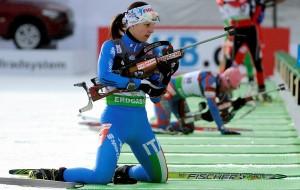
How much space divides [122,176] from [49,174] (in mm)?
594

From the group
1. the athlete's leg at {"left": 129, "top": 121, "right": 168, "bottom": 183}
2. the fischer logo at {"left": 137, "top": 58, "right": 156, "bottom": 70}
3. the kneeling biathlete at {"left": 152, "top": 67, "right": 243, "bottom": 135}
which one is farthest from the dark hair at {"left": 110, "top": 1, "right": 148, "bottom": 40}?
the kneeling biathlete at {"left": 152, "top": 67, "right": 243, "bottom": 135}

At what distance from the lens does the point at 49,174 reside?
7074 mm

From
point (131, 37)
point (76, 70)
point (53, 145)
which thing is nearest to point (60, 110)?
point (53, 145)

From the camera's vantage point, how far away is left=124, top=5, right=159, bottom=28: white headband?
7.14m

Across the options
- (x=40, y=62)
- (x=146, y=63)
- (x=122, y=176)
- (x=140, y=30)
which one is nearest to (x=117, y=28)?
(x=140, y=30)

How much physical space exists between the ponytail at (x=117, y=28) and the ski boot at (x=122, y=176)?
3.38ft

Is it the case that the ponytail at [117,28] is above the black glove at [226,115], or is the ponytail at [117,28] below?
above

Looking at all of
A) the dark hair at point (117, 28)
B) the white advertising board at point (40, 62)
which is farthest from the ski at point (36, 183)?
the white advertising board at point (40, 62)

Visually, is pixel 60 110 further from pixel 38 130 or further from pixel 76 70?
pixel 76 70

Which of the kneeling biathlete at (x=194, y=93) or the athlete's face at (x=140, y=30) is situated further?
the kneeling biathlete at (x=194, y=93)

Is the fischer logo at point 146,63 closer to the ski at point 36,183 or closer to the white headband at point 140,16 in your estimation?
the white headband at point 140,16

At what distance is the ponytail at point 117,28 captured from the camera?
7324 millimetres

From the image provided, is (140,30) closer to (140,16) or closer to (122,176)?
(140,16)

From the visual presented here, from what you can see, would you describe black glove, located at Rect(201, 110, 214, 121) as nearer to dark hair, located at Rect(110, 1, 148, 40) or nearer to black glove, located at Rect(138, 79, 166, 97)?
dark hair, located at Rect(110, 1, 148, 40)
